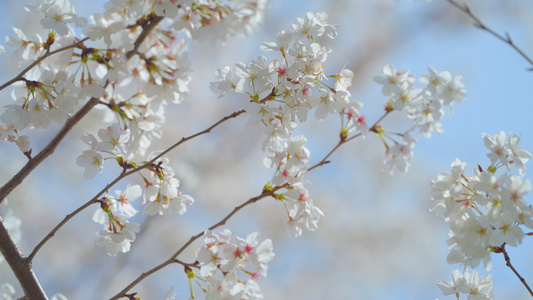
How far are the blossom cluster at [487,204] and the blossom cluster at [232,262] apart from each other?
26 cm

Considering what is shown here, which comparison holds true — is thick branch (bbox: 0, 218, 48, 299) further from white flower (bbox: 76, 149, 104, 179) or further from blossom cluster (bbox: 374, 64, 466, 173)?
blossom cluster (bbox: 374, 64, 466, 173)

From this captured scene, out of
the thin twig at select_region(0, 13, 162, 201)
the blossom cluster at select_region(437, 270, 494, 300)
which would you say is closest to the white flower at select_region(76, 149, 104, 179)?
the thin twig at select_region(0, 13, 162, 201)

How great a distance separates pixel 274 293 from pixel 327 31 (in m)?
3.08

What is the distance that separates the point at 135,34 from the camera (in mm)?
928

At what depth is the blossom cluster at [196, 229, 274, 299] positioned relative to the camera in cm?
74

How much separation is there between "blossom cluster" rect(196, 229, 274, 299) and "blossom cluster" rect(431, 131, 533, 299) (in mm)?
256

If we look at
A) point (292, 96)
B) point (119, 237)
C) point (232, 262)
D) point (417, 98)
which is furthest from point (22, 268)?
point (417, 98)

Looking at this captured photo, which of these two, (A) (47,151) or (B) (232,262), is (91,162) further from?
(B) (232,262)

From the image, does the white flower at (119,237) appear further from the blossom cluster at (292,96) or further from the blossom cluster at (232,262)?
the blossom cluster at (292,96)

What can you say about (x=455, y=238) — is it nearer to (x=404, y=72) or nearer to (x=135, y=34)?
(x=404, y=72)

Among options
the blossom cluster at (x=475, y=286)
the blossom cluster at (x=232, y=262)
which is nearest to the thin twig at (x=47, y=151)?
the blossom cluster at (x=232, y=262)

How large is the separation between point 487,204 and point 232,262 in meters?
0.35

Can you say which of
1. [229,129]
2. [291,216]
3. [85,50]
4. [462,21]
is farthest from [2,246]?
[462,21]

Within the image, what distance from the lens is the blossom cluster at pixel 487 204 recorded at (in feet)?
2.16
